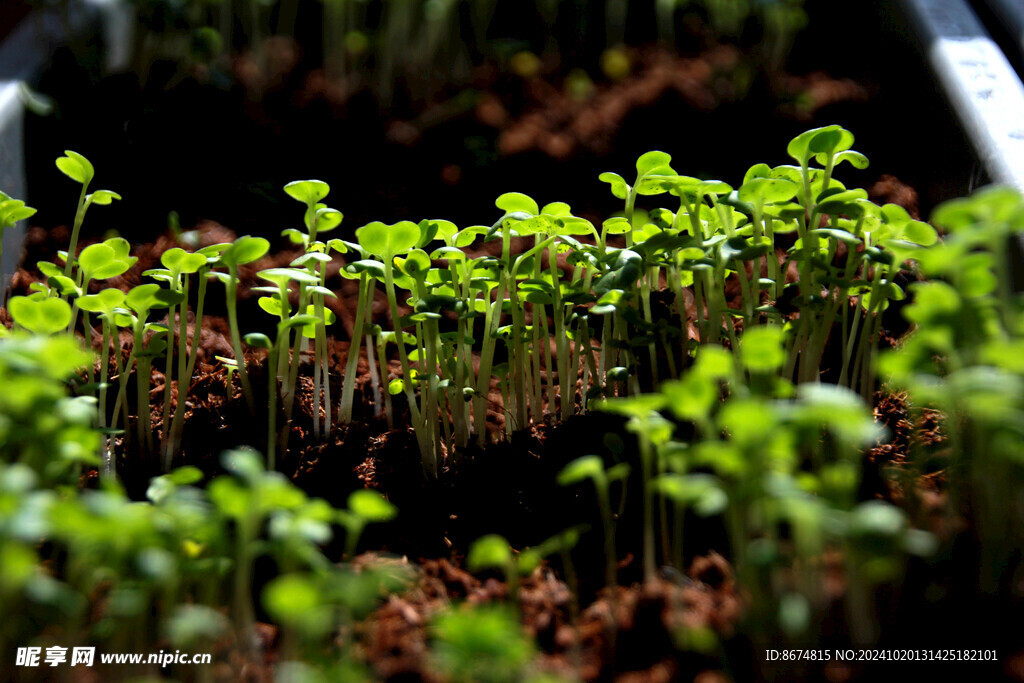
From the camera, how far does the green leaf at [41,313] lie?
3.01ft

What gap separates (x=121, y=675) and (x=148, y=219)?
4.20 ft

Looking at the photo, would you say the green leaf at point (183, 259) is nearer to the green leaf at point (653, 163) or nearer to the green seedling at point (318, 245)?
the green seedling at point (318, 245)

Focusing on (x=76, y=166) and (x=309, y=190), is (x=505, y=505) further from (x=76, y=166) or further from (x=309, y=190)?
(x=76, y=166)

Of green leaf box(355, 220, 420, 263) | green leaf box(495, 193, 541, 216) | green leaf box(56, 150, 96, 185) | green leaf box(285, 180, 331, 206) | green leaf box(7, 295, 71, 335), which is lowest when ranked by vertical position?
green leaf box(7, 295, 71, 335)

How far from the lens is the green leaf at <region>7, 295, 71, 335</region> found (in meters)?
0.92

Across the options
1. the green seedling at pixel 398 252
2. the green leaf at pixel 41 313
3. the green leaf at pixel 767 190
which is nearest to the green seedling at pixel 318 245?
the green seedling at pixel 398 252

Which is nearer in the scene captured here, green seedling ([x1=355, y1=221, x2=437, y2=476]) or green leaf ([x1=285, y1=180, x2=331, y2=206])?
green seedling ([x1=355, y1=221, x2=437, y2=476])

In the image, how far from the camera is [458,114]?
2148mm

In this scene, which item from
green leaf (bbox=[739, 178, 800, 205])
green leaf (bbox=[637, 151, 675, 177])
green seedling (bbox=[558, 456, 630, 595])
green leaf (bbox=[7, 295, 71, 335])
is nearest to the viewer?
green seedling (bbox=[558, 456, 630, 595])

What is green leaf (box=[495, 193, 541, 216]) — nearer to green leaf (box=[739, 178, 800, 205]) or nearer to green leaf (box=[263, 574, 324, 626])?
green leaf (box=[739, 178, 800, 205])

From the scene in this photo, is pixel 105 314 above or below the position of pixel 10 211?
below

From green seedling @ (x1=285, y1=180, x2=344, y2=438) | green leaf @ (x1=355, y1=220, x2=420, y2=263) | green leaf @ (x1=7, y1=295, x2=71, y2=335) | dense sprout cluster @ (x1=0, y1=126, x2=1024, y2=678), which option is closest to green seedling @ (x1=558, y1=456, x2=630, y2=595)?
dense sprout cluster @ (x1=0, y1=126, x2=1024, y2=678)

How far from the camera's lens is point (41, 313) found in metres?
0.94

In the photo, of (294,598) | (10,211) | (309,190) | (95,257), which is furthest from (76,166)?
(294,598)
